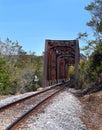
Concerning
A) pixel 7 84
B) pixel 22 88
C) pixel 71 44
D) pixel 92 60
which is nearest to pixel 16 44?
pixel 22 88

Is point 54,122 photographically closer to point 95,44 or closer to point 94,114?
point 94,114

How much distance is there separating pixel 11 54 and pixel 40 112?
47.0m

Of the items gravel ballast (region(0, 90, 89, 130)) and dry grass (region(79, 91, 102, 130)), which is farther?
dry grass (region(79, 91, 102, 130))

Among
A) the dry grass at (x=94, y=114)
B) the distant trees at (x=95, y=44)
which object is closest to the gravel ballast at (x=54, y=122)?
the dry grass at (x=94, y=114)

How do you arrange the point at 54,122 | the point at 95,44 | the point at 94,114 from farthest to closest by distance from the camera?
1. the point at 95,44
2. the point at 94,114
3. the point at 54,122

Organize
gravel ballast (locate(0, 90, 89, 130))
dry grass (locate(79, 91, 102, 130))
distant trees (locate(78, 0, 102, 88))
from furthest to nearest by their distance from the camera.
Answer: distant trees (locate(78, 0, 102, 88)) → dry grass (locate(79, 91, 102, 130)) → gravel ballast (locate(0, 90, 89, 130))

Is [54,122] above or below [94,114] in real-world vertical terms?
above

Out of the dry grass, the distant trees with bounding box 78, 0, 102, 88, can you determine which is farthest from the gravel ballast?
the distant trees with bounding box 78, 0, 102, 88

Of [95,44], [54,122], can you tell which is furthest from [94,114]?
[95,44]

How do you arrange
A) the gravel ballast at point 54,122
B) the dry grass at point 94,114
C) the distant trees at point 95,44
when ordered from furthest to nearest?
1. the distant trees at point 95,44
2. the dry grass at point 94,114
3. the gravel ballast at point 54,122

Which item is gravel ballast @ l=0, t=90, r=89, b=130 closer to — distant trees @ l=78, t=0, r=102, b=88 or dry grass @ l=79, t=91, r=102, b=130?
dry grass @ l=79, t=91, r=102, b=130

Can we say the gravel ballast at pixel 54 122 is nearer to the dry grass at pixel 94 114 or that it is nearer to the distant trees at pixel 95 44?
the dry grass at pixel 94 114

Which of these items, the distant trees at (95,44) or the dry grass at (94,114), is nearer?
the dry grass at (94,114)

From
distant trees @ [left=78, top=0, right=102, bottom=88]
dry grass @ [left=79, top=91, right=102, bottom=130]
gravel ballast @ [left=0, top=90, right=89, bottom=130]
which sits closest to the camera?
gravel ballast @ [left=0, top=90, right=89, bottom=130]
